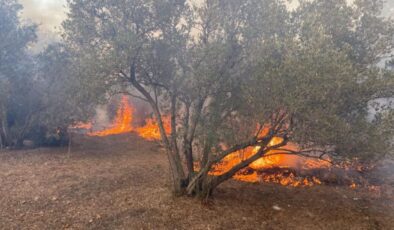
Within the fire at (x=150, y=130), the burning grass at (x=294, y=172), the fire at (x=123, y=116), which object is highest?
the fire at (x=123, y=116)

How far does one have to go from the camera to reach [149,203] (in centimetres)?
1488

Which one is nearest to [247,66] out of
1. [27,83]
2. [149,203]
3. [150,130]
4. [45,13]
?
[149,203]

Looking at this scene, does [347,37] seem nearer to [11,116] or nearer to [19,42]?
[19,42]

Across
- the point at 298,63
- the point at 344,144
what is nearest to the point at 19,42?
the point at 298,63

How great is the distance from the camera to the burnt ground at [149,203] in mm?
13227

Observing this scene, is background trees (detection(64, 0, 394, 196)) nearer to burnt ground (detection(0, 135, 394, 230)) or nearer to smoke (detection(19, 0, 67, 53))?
burnt ground (detection(0, 135, 394, 230))

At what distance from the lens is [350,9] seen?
1280 centimetres

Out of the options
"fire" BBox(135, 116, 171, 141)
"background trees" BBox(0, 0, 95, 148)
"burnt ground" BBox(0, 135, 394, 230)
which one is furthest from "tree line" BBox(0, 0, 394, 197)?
"fire" BBox(135, 116, 171, 141)

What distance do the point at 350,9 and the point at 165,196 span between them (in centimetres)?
1106

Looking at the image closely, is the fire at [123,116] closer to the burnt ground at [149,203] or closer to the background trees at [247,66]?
the burnt ground at [149,203]

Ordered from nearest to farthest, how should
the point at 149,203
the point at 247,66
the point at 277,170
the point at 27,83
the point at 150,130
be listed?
the point at 247,66 < the point at 149,203 < the point at 277,170 < the point at 27,83 < the point at 150,130

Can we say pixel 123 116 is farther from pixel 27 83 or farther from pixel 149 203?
pixel 149 203

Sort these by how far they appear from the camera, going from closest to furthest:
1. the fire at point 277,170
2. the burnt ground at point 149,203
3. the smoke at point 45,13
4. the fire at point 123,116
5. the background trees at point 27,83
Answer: the burnt ground at point 149,203 → the fire at point 277,170 → the background trees at point 27,83 → the fire at point 123,116 → the smoke at point 45,13

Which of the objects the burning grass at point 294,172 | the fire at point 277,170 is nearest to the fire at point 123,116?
the burning grass at point 294,172
